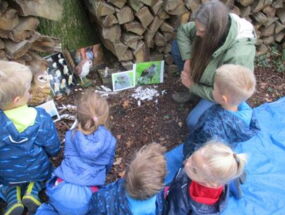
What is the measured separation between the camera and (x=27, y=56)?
256cm

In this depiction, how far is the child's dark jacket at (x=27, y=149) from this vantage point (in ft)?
5.91

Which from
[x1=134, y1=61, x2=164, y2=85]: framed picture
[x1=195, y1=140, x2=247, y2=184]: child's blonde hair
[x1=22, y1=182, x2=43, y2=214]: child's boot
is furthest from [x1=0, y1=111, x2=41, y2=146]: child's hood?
[x1=134, y1=61, x2=164, y2=85]: framed picture

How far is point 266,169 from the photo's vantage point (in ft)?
8.05

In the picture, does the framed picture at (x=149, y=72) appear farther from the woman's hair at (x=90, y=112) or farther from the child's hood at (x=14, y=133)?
the child's hood at (x=14, y=133)

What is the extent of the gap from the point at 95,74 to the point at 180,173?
5.12ft

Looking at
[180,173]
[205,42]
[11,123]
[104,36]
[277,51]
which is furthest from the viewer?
[277,51]

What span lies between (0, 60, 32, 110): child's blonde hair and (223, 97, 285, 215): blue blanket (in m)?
1.50

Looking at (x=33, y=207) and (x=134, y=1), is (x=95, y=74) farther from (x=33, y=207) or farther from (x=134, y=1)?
(x=33, y=207)

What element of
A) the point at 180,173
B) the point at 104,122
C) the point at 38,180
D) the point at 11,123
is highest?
the point at 11,123

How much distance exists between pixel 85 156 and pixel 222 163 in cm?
77

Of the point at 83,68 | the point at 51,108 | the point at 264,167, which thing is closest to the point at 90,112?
the point at 51,108

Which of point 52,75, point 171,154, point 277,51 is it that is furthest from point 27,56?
point 277,51

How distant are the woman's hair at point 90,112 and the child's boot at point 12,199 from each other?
2.14 ft

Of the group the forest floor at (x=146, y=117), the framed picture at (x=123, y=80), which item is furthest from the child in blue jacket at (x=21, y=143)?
the framed picture at (x=123, y=80)
